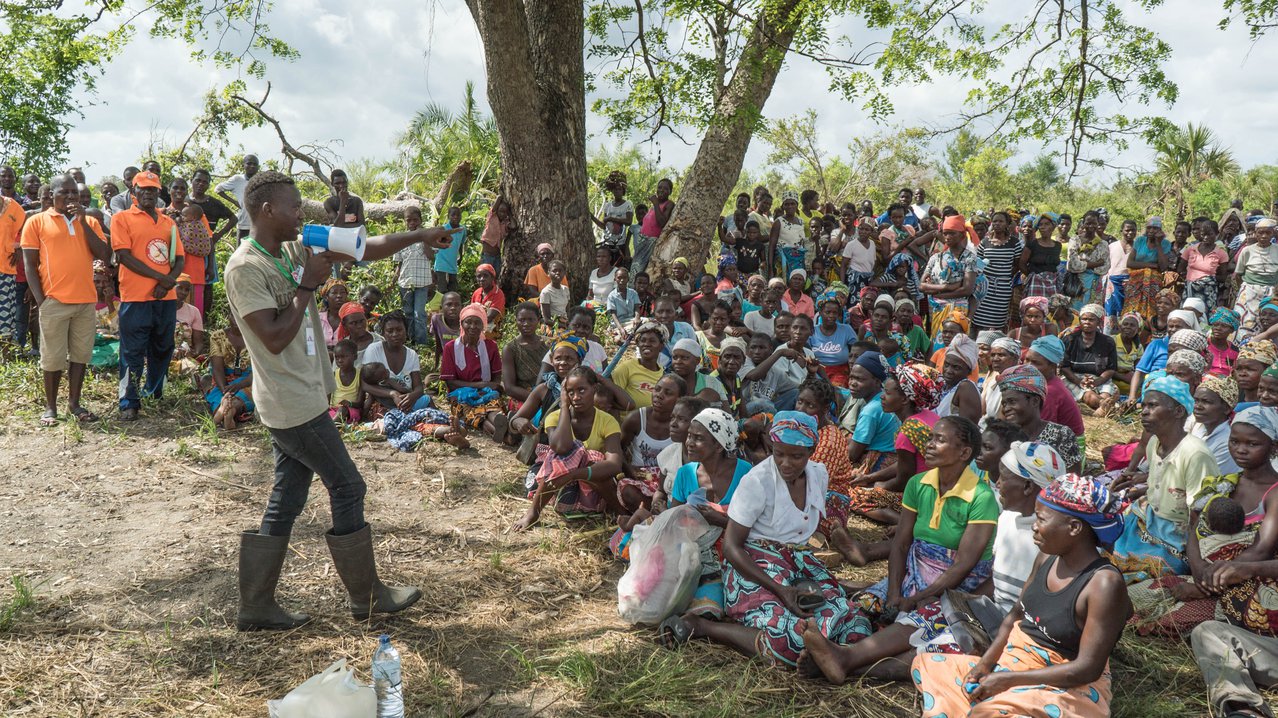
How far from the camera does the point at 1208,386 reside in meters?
4.59

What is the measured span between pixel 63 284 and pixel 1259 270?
35.0 feet

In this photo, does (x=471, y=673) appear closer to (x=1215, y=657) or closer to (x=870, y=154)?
(x=1215, y=657)

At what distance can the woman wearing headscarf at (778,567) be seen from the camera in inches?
143

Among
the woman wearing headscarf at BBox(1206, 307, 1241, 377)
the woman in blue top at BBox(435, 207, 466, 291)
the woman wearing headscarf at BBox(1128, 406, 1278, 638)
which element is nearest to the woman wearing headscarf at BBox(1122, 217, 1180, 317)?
the woman wearing headscarf at BBox(1206, 307, 1241, 377)

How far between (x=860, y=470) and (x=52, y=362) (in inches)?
233

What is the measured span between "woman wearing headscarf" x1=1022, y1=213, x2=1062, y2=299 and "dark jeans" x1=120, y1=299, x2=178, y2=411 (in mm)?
8225

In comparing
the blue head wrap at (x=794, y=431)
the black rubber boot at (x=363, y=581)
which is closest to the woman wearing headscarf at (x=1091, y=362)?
the blue head wrap at (x=794, y=431)

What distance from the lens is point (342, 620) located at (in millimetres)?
3789

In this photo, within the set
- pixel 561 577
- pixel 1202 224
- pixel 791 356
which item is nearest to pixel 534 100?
pixel 791 356

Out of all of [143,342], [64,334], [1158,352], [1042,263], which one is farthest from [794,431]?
[1042,263]

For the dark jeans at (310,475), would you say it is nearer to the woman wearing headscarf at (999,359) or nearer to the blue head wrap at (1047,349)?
the woman wearing headscarf at (999,359)

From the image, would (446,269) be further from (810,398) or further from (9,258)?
(810,398)

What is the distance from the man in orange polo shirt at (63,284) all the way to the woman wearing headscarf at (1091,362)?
7976 mm

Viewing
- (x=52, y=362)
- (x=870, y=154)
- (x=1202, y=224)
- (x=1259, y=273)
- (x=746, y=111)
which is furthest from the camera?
(x=870, y=154)
